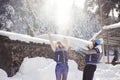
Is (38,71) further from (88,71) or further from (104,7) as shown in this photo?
(104,7)

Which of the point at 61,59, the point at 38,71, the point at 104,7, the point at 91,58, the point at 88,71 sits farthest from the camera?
the point at 104,7

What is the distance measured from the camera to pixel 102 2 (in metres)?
30.2

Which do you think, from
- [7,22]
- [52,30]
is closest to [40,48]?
[7,22]

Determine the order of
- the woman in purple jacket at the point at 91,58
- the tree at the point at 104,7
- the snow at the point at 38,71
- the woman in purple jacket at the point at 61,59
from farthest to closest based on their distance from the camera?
1. the tree at the point at 104,7
2. the snow at the point at 38,71
3. the woman in purple jacket at the point at 61,59
4. the woman in purple jacket at the point at 91,58

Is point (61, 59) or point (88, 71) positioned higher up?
point (61, 59)

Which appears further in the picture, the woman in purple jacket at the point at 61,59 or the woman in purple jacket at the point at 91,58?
the woman in purple jacket at the point at 61,59

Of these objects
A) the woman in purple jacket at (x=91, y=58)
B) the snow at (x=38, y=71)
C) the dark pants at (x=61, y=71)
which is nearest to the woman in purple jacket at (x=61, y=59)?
the dark pants at (x=61, y=71)

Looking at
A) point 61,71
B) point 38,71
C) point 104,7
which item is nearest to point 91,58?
point 61,71

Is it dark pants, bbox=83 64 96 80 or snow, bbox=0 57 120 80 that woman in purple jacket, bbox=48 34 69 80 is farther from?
snow, bbox=0 57 120 80

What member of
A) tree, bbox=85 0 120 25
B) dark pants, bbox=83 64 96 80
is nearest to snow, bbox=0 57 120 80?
dark pants, bbox=83 64 96 80

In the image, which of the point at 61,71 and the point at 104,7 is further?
the point at 104,7

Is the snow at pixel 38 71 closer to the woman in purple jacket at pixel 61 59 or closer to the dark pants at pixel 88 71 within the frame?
the woman in purple jacket at pixel 61 59

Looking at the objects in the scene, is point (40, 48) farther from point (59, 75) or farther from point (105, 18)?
point (105, 18)

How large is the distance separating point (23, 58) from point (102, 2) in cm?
1783
